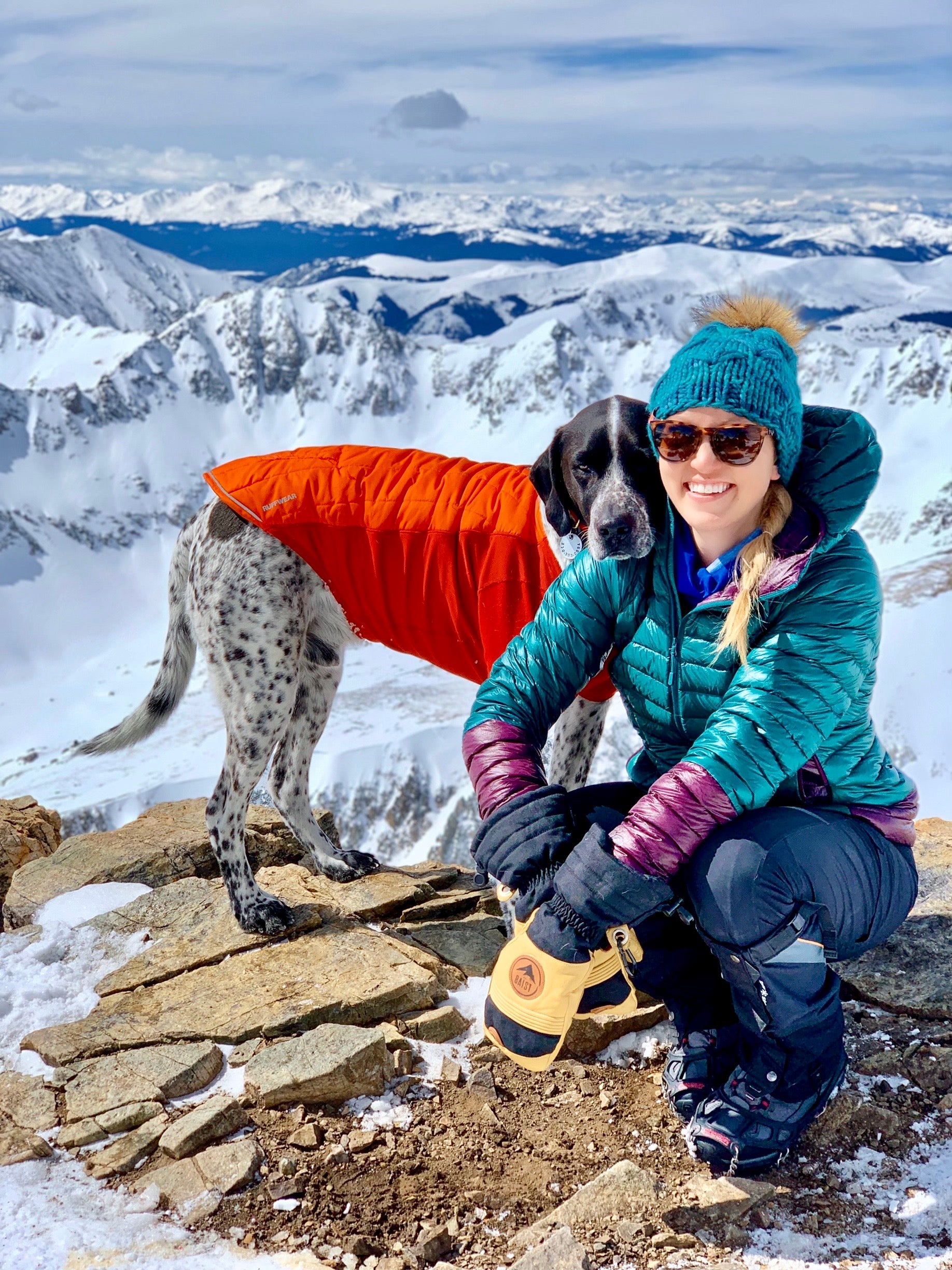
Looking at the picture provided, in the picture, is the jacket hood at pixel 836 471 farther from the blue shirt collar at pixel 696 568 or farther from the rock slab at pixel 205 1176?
the rock slab at pixel 205 1176

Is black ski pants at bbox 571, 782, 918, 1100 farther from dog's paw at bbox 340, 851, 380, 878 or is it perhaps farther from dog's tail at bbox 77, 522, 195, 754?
dog's tail at bbox 77, 522, 195, 754

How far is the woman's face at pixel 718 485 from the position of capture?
240 cm

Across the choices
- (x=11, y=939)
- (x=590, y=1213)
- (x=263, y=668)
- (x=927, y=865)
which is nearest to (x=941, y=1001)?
(x=927, y=865)

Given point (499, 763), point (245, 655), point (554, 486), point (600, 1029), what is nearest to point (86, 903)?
point (245, 655)

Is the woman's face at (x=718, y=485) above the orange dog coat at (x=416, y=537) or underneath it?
above

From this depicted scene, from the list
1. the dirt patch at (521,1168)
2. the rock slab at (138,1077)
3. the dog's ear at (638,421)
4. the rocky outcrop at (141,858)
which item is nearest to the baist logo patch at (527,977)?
the dirt patch at (521,1168)

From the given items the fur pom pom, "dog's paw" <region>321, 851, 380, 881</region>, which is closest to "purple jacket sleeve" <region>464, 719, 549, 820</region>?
the fur pom pom

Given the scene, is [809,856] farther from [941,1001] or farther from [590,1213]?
[941,1001]

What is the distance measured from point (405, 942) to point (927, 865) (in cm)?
227

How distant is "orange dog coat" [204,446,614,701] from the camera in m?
3.82

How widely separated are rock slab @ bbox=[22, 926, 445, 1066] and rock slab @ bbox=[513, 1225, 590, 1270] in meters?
1.22

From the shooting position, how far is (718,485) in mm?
2439

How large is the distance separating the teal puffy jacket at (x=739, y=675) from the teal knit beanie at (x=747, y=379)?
138 mm

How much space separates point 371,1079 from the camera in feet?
9.86
